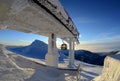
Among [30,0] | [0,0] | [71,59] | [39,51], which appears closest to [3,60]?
[30,0]

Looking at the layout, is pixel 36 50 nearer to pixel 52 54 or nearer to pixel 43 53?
pixel 43 53

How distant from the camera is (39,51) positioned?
2650cm

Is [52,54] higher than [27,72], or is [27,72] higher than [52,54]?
[52,54]

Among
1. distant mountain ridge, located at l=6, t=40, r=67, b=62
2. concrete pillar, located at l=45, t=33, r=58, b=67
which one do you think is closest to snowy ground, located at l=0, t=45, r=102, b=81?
concrete pillar, located at l=45, t=33, r=58, b=67

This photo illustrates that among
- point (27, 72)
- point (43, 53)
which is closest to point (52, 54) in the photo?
point (27, 72)

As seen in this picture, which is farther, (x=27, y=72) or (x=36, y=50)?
(x=36, y=50)

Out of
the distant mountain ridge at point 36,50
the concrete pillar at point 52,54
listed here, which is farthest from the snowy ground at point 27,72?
the distant mountain ridge at point 36,50

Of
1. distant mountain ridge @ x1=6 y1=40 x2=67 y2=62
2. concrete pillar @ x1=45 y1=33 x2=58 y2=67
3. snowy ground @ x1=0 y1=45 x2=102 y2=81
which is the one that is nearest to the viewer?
snowy ground @ x1=0 y1=45 x2=102 y2=81

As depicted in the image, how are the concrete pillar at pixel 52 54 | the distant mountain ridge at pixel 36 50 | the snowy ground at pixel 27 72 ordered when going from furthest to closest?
the distant mountain ridge at pixel 36 50 < the concrete pillar at pixel 52 54 < the snowy ground at pixel 27 72

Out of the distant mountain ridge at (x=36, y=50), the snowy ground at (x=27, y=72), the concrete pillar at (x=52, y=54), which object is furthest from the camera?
the distant mountain ridge at (x=36, y=50)

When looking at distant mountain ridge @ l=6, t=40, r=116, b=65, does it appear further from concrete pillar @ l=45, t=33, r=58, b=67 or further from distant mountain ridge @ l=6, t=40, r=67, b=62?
concrete pillar @ l=45, t=33, r=58, b=67

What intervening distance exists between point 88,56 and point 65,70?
23485 mm

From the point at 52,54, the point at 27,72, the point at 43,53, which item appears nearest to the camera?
the point at 27,72

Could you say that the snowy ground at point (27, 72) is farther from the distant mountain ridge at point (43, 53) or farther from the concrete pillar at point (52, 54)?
the distant mountain ridge at point (43, 53)
